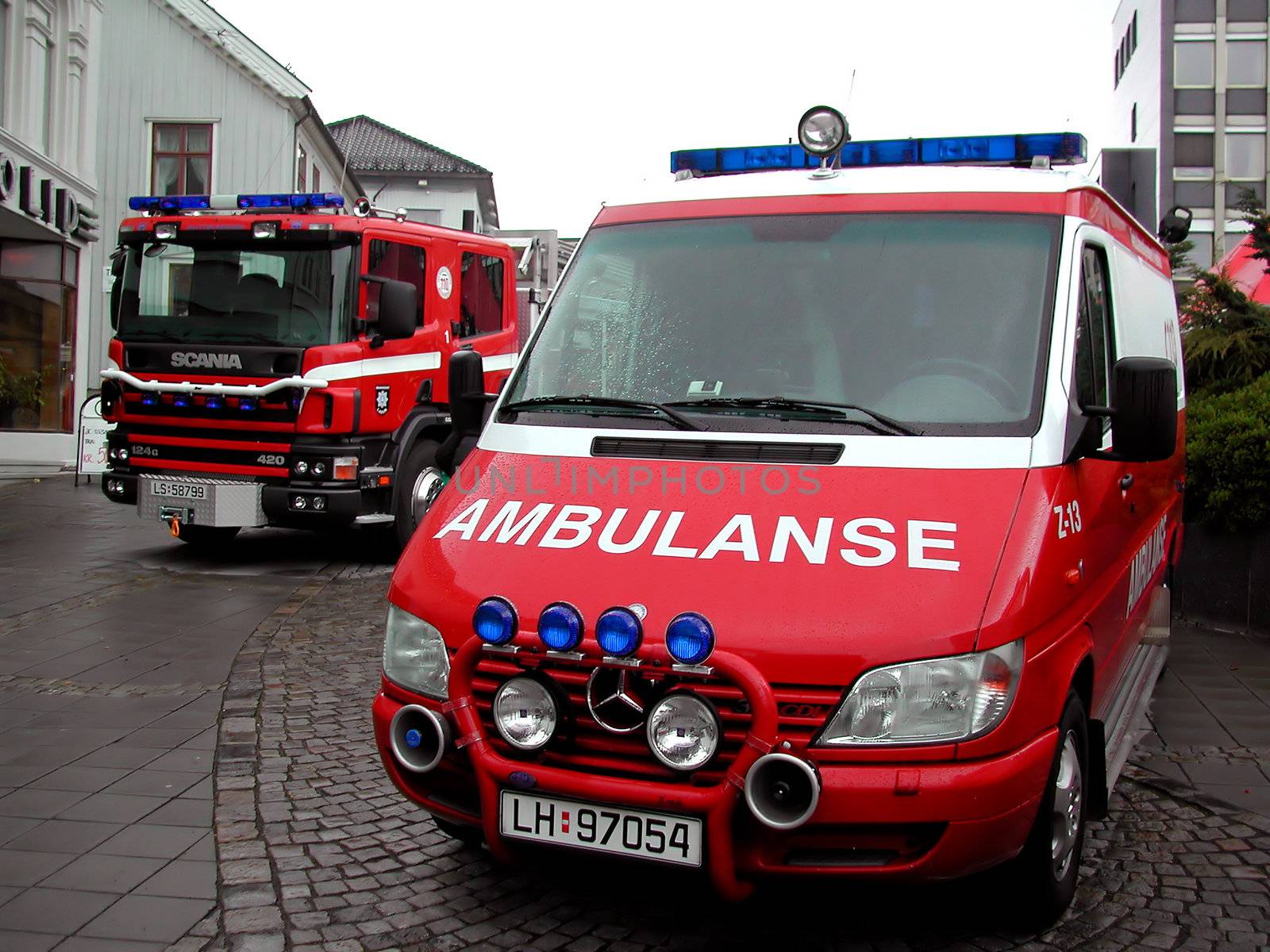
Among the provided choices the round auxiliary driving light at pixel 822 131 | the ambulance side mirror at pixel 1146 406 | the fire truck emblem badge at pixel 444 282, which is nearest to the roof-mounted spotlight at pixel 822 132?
the round auxiliary driving light at pixel 822 131

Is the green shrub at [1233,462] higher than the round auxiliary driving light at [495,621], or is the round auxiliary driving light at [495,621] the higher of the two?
the green shrub at [1233,462]

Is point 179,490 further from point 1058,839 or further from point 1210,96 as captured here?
point 1210,96

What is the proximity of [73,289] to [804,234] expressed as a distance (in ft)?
65.5

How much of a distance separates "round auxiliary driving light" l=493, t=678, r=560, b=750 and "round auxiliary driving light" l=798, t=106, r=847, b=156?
2545 mm

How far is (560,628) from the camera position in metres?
3.30

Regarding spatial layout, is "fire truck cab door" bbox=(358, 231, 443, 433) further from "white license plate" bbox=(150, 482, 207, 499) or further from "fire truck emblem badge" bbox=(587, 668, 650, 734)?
"fire truck emblem badge" bbox=(587, 668, 650, 734)

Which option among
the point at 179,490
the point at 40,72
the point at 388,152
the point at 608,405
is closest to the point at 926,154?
the point at 608,405

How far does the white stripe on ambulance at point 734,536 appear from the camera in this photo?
342cm

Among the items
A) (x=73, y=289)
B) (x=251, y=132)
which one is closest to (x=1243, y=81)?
(x=251, y=132)

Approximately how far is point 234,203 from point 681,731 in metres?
8.92

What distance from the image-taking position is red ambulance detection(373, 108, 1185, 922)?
10.4 feet

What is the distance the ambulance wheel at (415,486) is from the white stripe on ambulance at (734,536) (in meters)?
7.06

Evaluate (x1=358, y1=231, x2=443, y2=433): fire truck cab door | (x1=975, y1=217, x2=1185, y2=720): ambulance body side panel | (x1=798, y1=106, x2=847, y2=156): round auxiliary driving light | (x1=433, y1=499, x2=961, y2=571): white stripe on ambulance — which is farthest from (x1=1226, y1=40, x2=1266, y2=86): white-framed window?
(x1=433, y1=499, x2=961, y2=571): white stripe on ambulance

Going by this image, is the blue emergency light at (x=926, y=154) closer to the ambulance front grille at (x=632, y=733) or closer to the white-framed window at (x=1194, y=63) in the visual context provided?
the ambulance front grille at (x=632, y=733)
